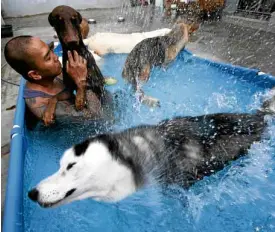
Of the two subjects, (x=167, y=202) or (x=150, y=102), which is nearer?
(x=167, y=202)

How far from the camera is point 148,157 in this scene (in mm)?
1915

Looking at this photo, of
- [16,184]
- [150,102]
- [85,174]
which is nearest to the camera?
[85,174]

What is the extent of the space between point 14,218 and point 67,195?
0.40 metres

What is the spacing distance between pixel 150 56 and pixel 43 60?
2560 mm

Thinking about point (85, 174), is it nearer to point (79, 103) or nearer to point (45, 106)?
point (79, 103)

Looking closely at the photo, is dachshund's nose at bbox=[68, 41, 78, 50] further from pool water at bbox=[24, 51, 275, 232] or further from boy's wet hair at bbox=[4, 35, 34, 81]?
pool water at bbox=[24, 51, 275, 232]

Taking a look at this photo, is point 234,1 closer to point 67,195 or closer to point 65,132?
point 65,132

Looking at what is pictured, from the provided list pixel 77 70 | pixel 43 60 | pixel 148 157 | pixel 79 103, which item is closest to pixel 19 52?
pixel 43 60

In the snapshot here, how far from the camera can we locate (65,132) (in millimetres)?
2730

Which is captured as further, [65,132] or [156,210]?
[65,132]

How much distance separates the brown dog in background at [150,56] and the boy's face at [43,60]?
152 cm

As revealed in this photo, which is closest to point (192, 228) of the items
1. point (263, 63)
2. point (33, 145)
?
point (33, 145)

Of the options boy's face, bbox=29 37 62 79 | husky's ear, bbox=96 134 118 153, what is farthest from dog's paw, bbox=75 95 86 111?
husky's ear, bbox=96 134 118 153

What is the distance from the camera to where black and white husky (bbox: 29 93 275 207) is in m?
1.62
